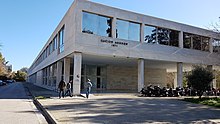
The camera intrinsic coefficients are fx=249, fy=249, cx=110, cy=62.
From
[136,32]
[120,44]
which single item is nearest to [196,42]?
[136,32]

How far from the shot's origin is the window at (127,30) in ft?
A: 88.8

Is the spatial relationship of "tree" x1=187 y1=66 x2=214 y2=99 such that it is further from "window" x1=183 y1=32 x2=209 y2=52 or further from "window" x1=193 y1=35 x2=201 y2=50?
"window" x1=193 y1=35 x2=201 y2=50

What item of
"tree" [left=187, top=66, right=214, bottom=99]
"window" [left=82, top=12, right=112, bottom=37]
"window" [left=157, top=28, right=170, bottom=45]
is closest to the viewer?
"tree" [left=187, top=66, right=214, bottom=99]

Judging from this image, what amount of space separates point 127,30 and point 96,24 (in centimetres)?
418

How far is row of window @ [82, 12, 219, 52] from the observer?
81.8 feet

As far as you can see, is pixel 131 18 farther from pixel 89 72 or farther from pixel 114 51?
pixel 89 72

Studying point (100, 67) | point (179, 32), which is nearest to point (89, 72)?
point (100, 67)

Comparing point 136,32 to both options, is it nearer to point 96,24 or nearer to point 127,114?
point 96,24

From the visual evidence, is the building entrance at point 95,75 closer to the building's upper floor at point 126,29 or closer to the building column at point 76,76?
the building's upper floor at point 126,29

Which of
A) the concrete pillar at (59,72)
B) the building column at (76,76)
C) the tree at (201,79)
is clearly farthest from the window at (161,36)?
the concrete pillar at (59,72)

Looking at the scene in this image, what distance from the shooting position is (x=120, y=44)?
26766 mm

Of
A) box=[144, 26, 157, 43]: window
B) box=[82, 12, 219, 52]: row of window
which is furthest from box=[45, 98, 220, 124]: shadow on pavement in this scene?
box=[144, 26, 157, 43]: window

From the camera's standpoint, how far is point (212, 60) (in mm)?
36562

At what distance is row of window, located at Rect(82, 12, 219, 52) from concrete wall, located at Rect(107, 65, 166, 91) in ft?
34.5
